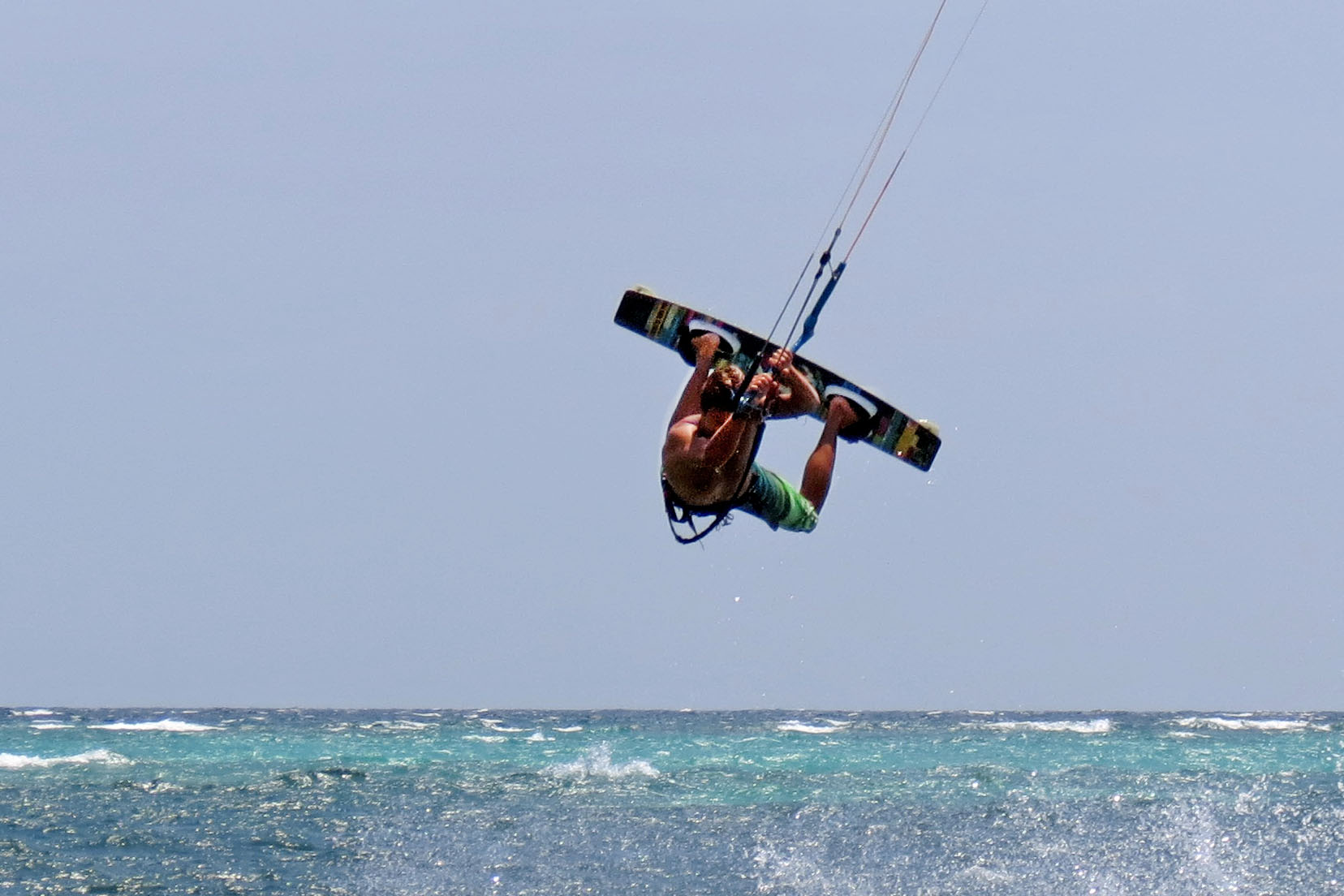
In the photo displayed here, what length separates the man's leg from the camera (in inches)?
361

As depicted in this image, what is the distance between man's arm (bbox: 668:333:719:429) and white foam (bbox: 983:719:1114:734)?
149 ft

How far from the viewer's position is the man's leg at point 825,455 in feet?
30.1

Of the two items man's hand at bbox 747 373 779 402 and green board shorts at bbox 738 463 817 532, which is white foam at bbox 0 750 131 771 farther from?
man's hand at bbox 747 373 779 402

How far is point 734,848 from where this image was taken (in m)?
18.8

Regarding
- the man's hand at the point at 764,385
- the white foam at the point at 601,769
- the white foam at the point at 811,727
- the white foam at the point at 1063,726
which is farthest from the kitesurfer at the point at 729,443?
the white foam at the point at 1063,726

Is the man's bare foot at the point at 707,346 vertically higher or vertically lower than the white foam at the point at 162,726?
higher

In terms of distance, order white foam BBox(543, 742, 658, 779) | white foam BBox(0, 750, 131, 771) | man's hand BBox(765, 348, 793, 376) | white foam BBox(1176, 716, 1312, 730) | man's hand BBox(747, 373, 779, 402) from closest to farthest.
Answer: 1. man's hand BBox(747, 373, 779, 402)
2. man's hand BBox(765, 348, 793, 376)
3. white foam BBox(543, 742, 658, 779)
4. white foam BBox(0, 750, 131, 771)
5. white foam BBox(1176, 716, 1312, 730)

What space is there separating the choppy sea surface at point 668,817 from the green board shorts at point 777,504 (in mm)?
7634

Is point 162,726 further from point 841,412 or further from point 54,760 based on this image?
point 841,412

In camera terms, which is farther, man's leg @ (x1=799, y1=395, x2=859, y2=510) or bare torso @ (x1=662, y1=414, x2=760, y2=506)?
man's leg @ (x1=799, y1=395, x2=859, y2=510)

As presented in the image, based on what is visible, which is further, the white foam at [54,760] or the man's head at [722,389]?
the white foam at [54,760]

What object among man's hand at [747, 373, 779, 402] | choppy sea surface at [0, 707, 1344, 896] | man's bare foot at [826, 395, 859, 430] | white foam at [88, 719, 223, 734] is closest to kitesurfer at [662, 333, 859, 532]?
man's hand at [747, 373, 779, 402]

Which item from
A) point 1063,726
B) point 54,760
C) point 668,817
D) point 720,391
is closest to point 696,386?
point 720,391

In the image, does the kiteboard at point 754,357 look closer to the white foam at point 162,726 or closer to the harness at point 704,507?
the harness at point 704,507
